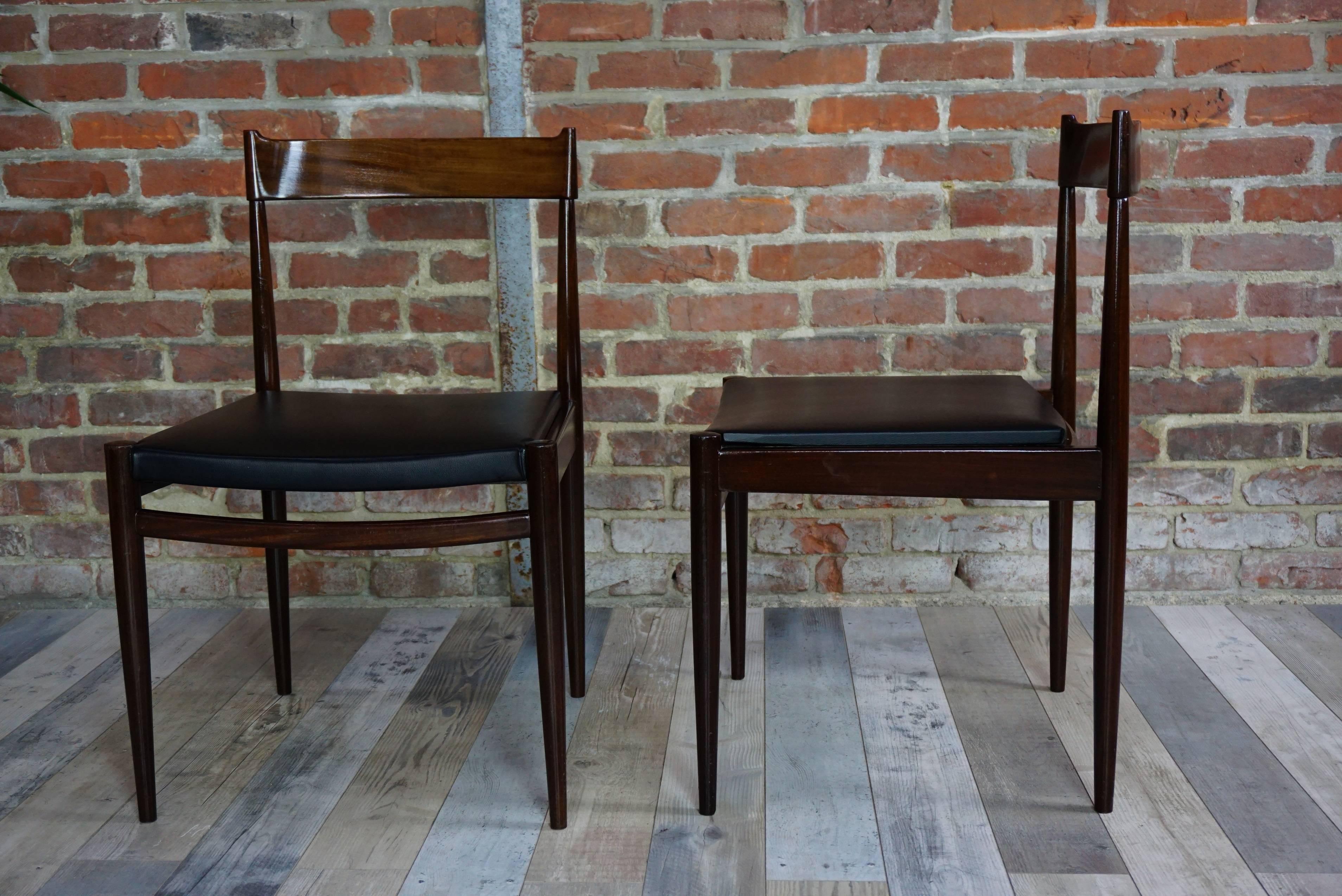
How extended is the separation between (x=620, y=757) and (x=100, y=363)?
1258 millimetres

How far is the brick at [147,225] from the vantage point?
2217mm

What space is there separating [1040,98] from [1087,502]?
744 mm

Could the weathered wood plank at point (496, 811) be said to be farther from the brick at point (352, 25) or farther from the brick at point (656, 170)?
the brick at point (352, 25)

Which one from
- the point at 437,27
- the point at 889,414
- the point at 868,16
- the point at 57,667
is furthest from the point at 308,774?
the point at 868,16

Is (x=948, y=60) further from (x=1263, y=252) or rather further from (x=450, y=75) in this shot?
(x=450, y=75)

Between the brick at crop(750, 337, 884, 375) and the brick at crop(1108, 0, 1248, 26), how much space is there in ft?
2.20

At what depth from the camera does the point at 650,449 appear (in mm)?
2283

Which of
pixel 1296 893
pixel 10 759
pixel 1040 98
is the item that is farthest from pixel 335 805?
pixel 1040 98

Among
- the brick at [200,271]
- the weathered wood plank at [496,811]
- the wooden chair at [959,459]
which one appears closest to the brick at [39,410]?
the brick at [200,271]

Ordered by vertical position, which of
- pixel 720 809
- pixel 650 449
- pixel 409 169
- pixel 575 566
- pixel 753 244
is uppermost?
pixel 409 169

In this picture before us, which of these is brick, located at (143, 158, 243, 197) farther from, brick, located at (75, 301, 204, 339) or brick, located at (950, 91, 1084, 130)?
brick, located at (950, 91, 1084, 130)

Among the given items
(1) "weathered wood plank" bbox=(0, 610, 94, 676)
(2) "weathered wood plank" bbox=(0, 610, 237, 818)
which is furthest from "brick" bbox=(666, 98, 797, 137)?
(1) "weathered wood plank" bbox=(0, 610, 94, 676)

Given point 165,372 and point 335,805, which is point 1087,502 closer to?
point 335,805

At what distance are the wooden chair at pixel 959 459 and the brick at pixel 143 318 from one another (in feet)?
3.71
